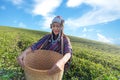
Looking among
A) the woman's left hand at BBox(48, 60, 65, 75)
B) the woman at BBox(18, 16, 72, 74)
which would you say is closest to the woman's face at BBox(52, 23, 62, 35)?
the woman at BBox(18, 16, 72, 74)

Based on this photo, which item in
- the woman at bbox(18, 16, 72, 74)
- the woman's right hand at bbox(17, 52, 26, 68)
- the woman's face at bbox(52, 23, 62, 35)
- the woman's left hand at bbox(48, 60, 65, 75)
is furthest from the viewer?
the woman's face at bbox(52, 23, 62, 35)

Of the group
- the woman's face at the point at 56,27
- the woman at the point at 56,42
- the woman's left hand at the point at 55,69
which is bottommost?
the woman's left hand at the point at 55,69

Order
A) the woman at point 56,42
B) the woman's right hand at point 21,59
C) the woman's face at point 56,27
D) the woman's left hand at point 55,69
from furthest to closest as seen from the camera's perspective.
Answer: the woman's face at point 56,27
the woman at point 56,42
the woman's right hand at point 21,59
the woman's left hand at point 55,69

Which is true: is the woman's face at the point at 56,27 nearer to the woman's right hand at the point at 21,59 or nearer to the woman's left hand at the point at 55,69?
the woman's right hand at the point at 21,59

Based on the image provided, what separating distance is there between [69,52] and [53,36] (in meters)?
0.78

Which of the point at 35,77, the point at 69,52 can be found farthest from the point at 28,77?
Answer: the point at 69,52

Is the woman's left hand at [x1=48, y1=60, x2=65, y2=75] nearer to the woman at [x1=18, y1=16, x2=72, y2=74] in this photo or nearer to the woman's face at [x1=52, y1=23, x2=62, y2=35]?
the woman at [x1=18, y1=16, x2=72, y2=74]

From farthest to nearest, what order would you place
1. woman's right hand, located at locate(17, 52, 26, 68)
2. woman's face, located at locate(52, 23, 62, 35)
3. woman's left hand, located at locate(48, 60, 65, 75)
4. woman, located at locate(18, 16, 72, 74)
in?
woman's face, located at locate(52, 23, 62, 35) → woman, located at locate(18, 16, 72, 74) → woman's right hand, located at locate(17, 52, 26, 68) → woman's left hand, located at locate(48, 60, 65, 75)

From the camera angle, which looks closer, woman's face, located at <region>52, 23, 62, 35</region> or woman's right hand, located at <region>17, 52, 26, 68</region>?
woman's right hand, located at <region>17, 52, 26, 68</region>

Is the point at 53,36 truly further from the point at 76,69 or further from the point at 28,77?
the point at 76,69

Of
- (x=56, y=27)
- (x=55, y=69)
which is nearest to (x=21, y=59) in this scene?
(x=55, y=69)

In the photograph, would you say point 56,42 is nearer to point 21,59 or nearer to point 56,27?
point 56,27

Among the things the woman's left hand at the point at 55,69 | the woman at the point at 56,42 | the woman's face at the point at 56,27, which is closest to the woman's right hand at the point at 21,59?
the woman at the point at 56,42

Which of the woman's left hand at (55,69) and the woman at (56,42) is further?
the woman at (56,42)
